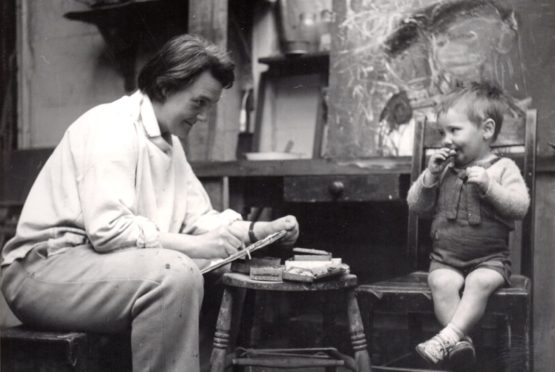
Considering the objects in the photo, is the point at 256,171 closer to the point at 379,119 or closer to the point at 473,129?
the point at 379,119

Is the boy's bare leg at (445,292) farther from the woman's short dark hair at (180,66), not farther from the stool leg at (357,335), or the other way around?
the woman's short dark hair at (180,66)

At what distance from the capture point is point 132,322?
1815mm

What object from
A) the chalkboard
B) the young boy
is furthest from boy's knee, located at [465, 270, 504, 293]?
the chalkboard

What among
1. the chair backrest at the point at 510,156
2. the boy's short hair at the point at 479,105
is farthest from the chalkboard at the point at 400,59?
the boy's short hair at the point at 479,105

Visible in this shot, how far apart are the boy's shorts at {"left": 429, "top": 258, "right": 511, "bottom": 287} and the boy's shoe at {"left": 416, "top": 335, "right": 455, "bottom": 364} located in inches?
13.0

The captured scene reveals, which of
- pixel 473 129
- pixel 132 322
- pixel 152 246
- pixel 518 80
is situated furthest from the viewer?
pixel 518 80

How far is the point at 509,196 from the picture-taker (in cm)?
230

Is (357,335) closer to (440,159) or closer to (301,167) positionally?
(440,159)

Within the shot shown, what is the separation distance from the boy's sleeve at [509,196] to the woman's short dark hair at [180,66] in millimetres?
974

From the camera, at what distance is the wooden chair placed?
2.11 meters

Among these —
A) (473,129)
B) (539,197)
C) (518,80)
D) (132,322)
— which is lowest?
(132,322)

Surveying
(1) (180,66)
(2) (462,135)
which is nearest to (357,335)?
(2) (462,135)

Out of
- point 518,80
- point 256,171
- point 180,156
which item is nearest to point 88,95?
point 256,171

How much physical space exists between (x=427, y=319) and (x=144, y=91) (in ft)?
6.15
